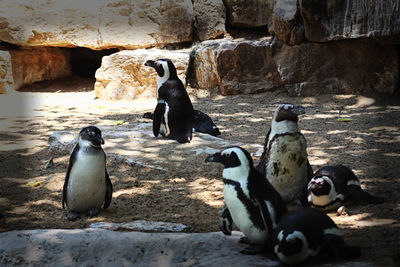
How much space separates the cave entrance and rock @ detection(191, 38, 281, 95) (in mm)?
3010

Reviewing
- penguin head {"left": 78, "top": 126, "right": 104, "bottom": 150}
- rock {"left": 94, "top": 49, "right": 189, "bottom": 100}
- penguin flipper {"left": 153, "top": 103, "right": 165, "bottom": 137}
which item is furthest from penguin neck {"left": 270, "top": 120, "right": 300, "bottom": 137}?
rock {"left": 94, "top": 49, "right": 189, "bottom": 100}

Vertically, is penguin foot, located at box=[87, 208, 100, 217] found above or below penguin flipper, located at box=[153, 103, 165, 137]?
below

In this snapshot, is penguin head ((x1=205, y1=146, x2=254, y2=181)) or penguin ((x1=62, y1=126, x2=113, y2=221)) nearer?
penguin head ((x1=205, y1=146, x2=254, y2=181))

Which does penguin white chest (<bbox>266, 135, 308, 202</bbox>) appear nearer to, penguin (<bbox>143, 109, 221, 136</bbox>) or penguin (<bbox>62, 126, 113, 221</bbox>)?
penguin (<bbox>62, 126, 113, 221</bbox>)

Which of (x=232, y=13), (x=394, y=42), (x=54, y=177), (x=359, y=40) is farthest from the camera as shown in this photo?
(x=232, y=13)

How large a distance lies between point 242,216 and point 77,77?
9.76 metres

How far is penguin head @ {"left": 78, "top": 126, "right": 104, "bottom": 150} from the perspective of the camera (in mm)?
3861

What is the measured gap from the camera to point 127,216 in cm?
398

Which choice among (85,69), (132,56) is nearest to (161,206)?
(132,56)

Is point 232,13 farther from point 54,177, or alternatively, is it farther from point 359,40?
point 54,177

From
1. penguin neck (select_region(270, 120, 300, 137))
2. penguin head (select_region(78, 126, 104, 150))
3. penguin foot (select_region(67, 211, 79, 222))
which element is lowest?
penguin foot (select_region(67, 211, 79, 222))

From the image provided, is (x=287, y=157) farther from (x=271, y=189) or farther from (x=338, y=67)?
(x=338, y=67)

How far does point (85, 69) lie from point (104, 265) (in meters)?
10.2

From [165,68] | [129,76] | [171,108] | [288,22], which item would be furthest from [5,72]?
[288,22]
